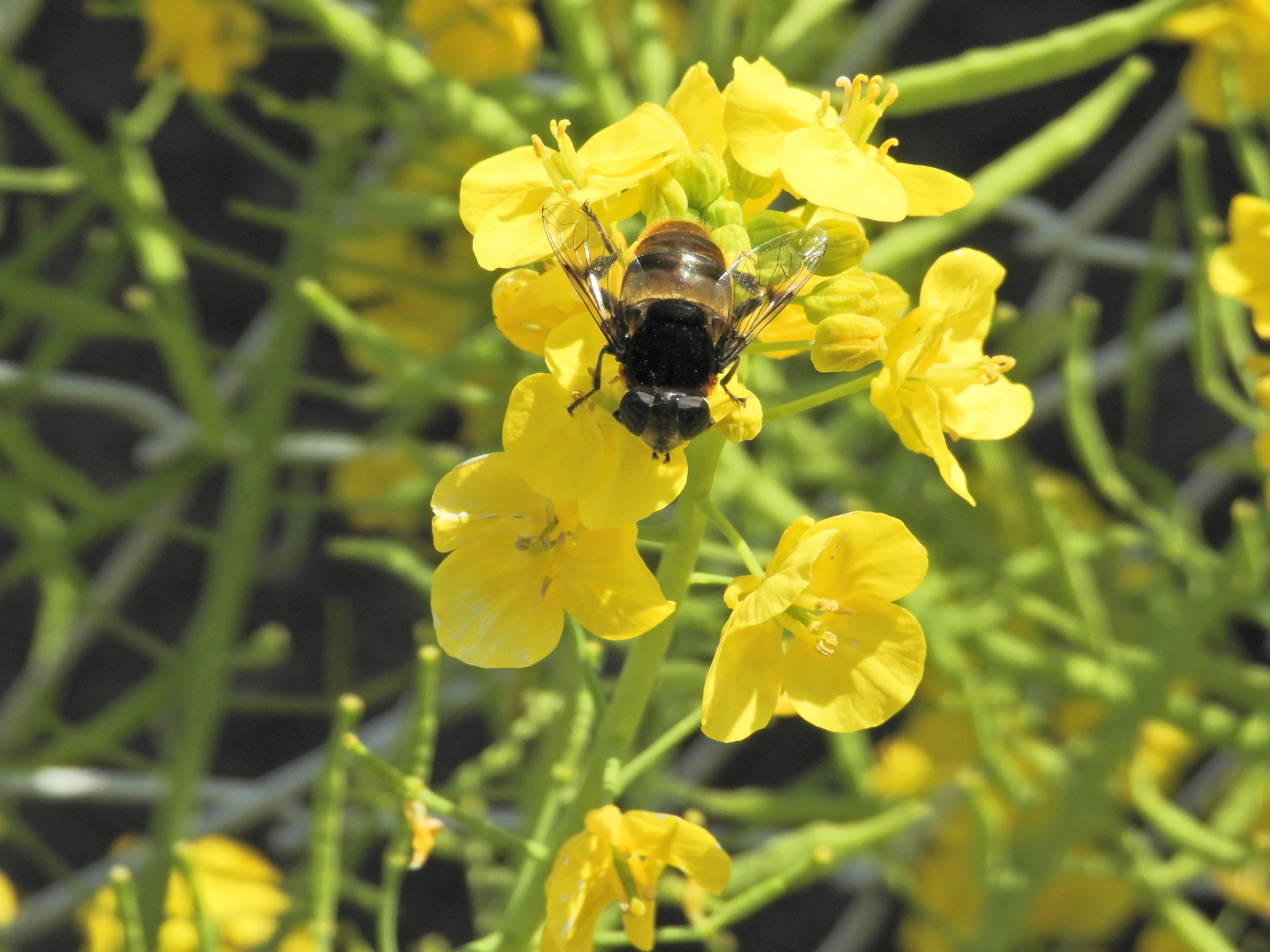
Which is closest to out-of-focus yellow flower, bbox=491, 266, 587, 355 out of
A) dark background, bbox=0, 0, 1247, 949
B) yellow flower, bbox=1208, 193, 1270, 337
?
yellow flower, bbox=1208, 193, 1270, 337

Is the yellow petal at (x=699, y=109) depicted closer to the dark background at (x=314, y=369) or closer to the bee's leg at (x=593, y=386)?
the bee's leg at (x=593, y=386)

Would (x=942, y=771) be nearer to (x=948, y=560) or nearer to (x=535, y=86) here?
(x=948, y=560)

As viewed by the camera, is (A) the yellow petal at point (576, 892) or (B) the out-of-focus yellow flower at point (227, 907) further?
(B) the out-of-focus yellow flower at point (227, 907)

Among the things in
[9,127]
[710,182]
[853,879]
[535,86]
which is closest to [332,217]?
[535,86]

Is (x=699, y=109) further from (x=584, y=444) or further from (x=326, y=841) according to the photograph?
(x=326, y=841)

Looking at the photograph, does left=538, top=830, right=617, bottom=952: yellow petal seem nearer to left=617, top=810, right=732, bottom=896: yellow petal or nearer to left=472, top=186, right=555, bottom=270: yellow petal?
left=617, top=810, right=732, bottom=896: yellow petal

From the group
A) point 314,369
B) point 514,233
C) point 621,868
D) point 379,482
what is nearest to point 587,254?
point 514,233

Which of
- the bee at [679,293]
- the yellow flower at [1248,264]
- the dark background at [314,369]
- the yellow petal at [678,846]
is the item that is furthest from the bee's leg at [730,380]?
the dark background at [314,369]
